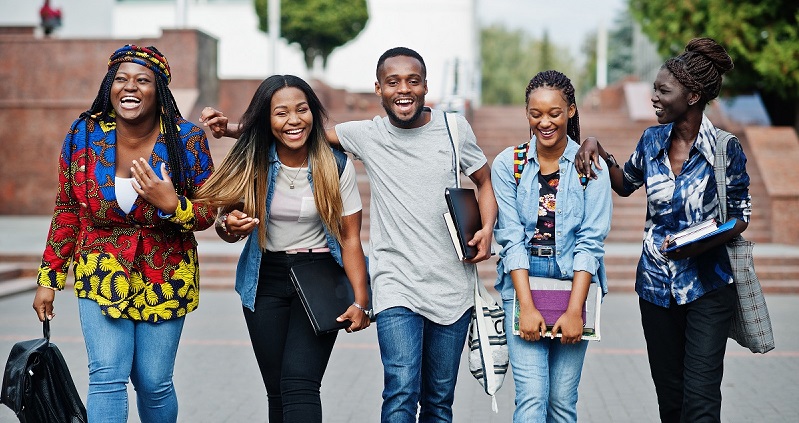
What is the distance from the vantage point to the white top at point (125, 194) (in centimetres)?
392

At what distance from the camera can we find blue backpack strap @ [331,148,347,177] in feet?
13.7

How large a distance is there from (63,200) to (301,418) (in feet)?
4.31

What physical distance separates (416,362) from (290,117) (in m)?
1.13

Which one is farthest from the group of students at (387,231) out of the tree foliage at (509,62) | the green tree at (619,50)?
the green tree at (619,50)

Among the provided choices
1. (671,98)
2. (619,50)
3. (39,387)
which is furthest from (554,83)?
(619,50)

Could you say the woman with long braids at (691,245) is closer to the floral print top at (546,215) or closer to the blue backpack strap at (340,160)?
the floral print top at (546,215)

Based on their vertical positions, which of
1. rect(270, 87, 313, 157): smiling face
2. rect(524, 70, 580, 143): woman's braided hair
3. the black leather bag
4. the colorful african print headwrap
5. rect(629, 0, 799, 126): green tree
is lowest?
the black leather bag

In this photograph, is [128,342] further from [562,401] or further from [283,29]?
[283,29]

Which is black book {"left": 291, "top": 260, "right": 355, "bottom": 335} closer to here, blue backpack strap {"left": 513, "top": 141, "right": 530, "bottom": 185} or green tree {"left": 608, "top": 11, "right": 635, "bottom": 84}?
blue backpack strap {"left": 513, "top": 141, "right": 530, "bottom": 185}

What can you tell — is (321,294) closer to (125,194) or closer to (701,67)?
(125,194)

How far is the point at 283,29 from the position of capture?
26.9 metres

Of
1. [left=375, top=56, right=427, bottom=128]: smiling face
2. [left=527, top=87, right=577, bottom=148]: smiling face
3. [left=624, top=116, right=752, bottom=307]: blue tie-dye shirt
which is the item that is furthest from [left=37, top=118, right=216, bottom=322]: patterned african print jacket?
[left=624, top=116, right=752, bottom=307]: blue tie-dye shirt

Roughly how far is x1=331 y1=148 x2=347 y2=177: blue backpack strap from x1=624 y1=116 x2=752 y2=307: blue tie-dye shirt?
1.27 metres

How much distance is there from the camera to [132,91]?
3.96 m
